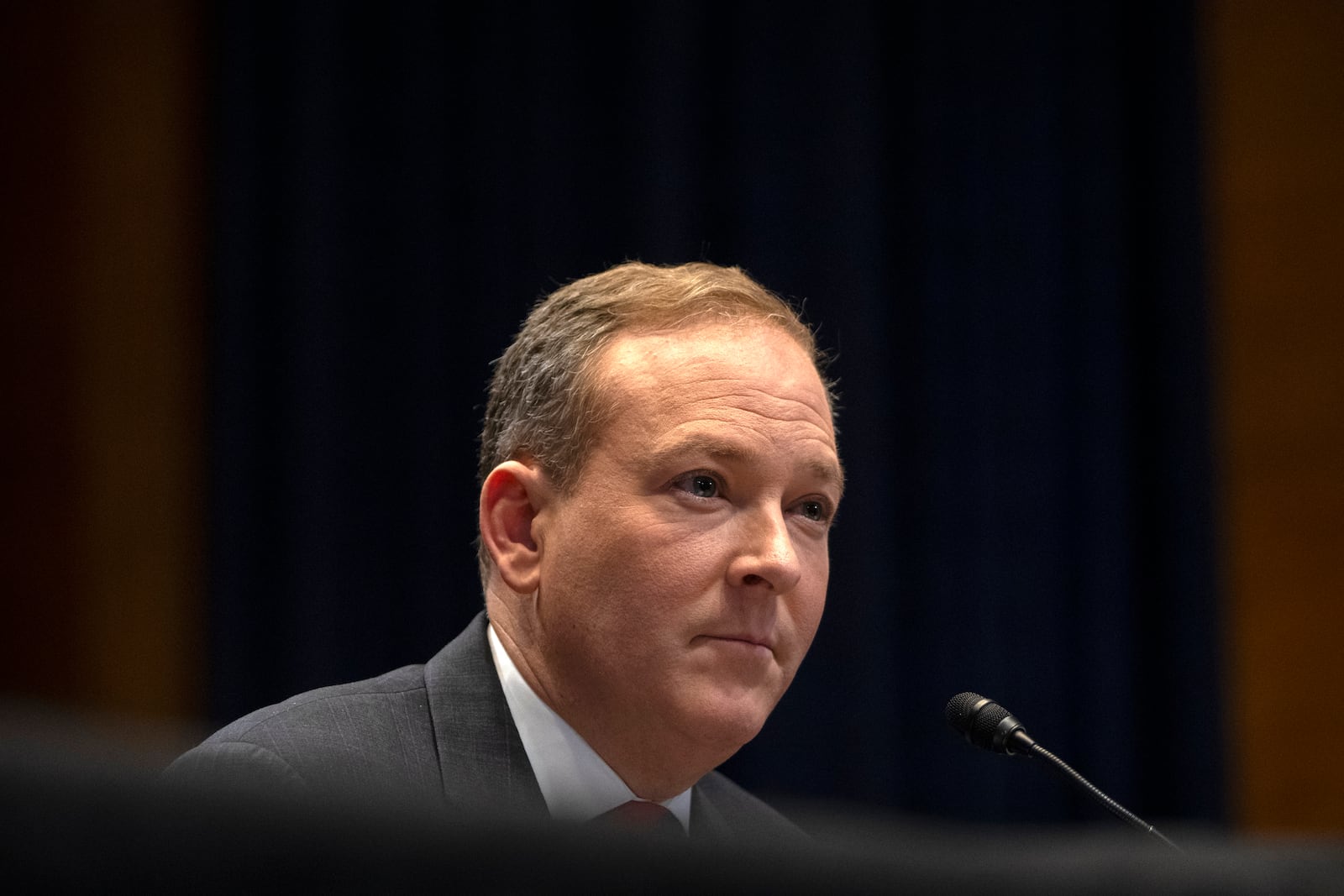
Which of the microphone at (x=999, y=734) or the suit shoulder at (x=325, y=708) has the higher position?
the suit shoulder at (x=325, y=708)

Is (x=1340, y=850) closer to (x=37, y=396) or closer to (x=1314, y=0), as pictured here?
(x=37, y=396)

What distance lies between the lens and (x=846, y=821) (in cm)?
45

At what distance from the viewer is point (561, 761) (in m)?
1.85

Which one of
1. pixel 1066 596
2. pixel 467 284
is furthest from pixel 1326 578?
pixel 467 284

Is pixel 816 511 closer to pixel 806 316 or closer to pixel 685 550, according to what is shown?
pixel 685 550

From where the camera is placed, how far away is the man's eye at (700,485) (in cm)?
184

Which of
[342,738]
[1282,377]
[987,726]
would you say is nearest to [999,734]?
[987,726]

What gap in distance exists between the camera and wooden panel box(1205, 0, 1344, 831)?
3922 millimetres

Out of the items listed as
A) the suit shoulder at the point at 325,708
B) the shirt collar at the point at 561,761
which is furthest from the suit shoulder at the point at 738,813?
the suit shoulder at the point at 325,708

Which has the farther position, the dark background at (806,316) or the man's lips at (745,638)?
the dark background at (806,316)

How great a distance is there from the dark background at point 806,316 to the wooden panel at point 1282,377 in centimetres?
1

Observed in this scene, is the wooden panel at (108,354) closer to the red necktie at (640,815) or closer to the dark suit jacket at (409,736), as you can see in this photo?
the dark suit jacket at (409,736)

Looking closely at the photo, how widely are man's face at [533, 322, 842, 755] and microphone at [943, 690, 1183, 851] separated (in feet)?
0.75

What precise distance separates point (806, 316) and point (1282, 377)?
1.38 meters
